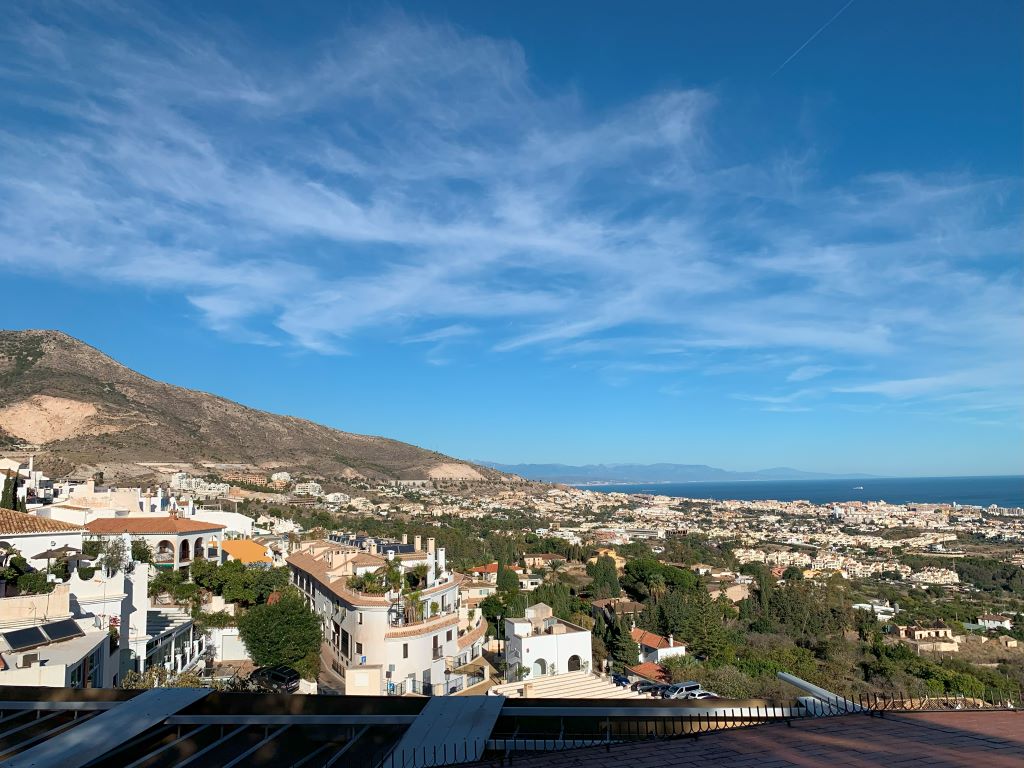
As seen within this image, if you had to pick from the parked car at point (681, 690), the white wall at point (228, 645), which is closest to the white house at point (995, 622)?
the parked car at point (681, 690)

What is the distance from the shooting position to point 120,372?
93750mm

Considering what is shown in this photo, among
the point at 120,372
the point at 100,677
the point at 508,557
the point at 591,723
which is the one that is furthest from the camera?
the point at 120,372

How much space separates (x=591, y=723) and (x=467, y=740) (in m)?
1.24

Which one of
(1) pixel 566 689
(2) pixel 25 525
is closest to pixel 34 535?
(2) pixel 25 525

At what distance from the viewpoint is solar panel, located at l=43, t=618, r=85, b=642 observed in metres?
12.7

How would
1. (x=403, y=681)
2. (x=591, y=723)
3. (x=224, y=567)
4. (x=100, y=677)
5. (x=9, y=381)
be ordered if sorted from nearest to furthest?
(x=591, y=723)
(x=100, y=677)
(x=403, y=681)
(x=224, y=567)
(x=9, y=381)

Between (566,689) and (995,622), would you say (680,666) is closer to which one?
(566,689)

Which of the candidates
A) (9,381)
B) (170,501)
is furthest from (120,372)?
(170,501)

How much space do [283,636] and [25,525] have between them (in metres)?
10.4

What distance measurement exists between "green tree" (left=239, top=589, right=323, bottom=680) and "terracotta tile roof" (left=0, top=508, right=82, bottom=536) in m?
8.16

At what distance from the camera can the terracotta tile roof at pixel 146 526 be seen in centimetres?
2977

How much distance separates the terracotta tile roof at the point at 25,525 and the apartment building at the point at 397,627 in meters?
9.47

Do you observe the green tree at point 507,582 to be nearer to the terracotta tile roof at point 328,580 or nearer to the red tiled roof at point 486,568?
the red tiled roof at point 486,568

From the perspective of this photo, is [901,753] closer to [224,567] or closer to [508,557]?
[224,567]
